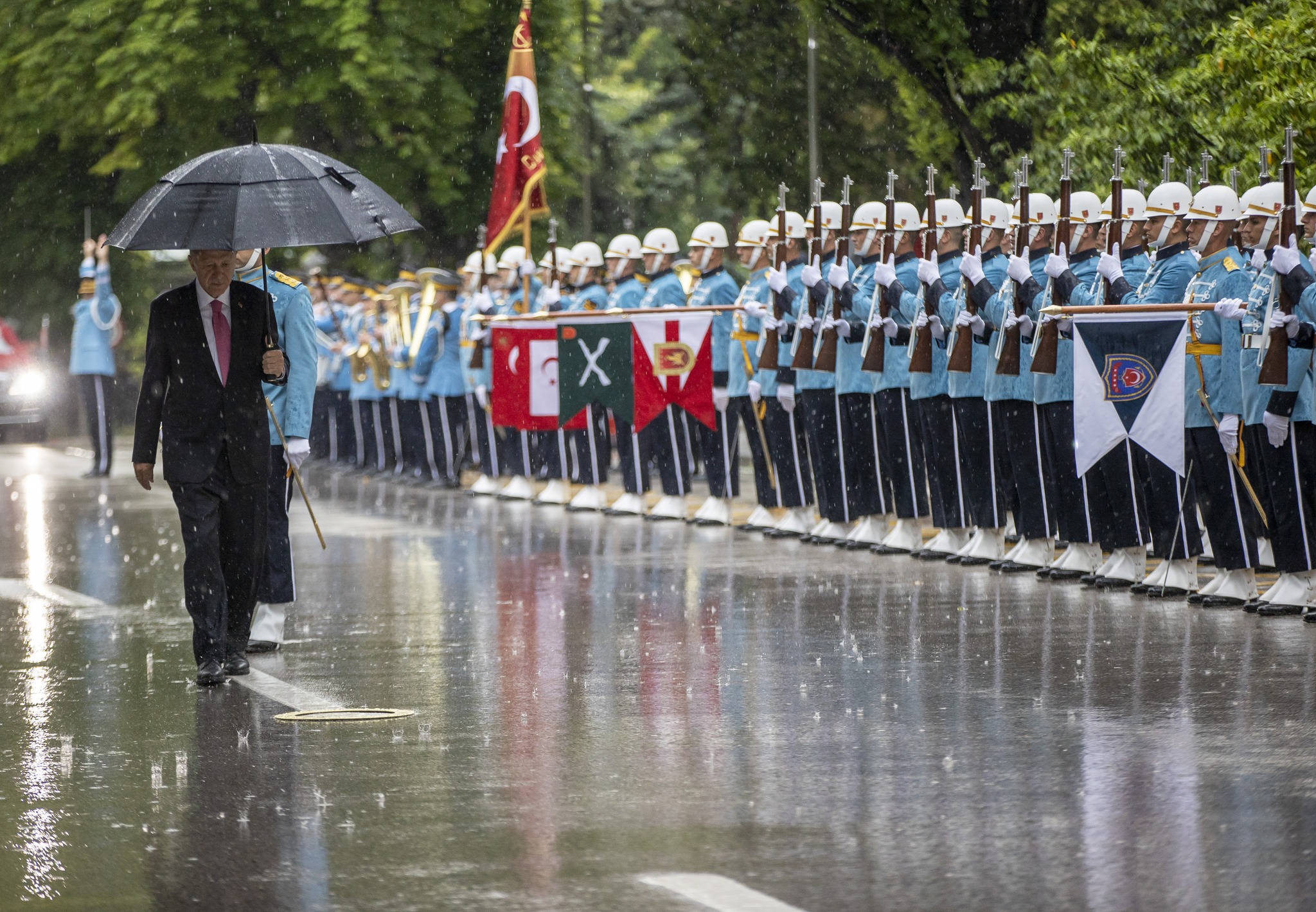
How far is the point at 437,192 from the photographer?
31031 millimetres

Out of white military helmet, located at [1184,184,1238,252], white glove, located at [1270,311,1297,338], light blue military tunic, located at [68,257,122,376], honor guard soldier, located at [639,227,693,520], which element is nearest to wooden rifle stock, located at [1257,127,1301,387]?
white glove, located at [1270,311,1297,338]

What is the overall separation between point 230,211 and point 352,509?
11220mm

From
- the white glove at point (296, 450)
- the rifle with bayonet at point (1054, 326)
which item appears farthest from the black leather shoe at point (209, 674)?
the rifle with bayonet at point (1054, 326)

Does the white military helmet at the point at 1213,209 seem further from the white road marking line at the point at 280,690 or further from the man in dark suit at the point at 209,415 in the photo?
the white road marking line at the point at 280,690

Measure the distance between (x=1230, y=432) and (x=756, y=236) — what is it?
19.6 feet

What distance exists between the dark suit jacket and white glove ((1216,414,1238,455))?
513cm

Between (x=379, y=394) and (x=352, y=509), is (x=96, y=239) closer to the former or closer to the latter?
(x=379, y=394)

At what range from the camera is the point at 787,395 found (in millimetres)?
16062

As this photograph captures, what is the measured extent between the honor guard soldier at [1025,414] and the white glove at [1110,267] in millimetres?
677

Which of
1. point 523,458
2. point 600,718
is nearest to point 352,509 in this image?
point 523,458

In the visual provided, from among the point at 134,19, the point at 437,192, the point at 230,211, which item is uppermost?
the point at 134,19

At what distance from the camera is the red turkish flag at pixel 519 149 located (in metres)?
20.5

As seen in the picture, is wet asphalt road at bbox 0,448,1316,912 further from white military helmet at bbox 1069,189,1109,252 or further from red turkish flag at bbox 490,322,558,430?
red turkish flag at bbox 490,322,558,430

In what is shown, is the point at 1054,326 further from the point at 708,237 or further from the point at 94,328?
the point at 94,328
